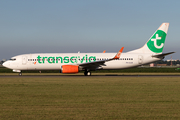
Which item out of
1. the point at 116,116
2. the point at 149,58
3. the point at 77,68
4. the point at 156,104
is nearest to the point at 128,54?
the point at 149,58

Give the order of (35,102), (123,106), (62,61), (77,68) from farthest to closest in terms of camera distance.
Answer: (62,61) → (77,68) → (35,102) → (123,106)

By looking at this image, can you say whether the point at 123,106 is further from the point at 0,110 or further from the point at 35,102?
the point at 0,110

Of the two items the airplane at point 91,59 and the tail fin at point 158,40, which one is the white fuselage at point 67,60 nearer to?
the airplane at point 91,59

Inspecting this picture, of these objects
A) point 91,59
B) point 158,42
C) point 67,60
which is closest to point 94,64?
point 91,59

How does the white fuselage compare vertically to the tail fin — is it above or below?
below

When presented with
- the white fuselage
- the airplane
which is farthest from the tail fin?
the white fuselage

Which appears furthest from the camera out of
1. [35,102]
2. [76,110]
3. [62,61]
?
[62,61]

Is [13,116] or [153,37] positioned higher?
[153,37]

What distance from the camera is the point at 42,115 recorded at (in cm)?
785

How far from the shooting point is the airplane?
32.0 meters

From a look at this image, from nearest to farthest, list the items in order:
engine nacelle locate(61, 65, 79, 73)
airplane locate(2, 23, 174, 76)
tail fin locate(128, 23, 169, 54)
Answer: engine nacelle locate(61, 65, 79, 73) < airplane locate(2, 23, 174, 76) < tail fin locate(128, 23, 169, 54)

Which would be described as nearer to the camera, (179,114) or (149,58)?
(179,114)

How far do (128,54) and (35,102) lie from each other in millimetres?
24131

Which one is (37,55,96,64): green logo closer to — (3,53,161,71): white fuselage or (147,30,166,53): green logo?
(3,53,161,71): white fuselage
